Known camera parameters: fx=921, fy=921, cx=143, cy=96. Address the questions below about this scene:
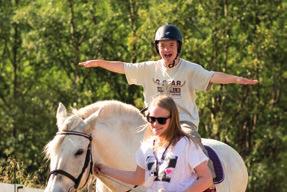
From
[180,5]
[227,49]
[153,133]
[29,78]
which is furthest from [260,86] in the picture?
[153,133]

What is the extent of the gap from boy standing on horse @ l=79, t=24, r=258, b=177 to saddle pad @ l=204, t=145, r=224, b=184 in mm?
417

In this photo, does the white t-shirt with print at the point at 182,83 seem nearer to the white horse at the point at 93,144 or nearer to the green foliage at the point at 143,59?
the white horse at the point at 93,144

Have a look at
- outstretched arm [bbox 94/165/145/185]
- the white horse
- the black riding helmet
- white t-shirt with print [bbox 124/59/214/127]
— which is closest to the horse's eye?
the white horse

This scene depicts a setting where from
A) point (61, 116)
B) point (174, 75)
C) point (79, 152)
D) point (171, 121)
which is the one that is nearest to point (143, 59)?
point (174, 75)

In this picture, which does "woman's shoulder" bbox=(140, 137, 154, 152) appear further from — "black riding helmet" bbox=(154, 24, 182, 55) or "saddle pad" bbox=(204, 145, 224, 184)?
"saddle pad" bbox=(204, 145, 224, 184)

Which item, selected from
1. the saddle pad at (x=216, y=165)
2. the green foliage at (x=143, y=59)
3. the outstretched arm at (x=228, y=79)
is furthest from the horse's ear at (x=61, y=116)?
the green foliage at (x=143, y=59)

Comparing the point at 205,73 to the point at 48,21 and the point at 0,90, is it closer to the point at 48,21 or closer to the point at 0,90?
the point at 48,21

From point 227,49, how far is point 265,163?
4011 mm

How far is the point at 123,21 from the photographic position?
109ft

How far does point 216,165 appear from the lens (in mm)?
8953

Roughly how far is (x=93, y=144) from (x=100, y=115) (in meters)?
0.30

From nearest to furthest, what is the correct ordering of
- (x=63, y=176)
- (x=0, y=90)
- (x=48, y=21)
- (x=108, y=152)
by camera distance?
(x=63, y=176) < (x=108, y=152) < (x=48, y=21) < (x=0, y=90)

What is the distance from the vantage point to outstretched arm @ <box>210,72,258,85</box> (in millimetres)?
8195

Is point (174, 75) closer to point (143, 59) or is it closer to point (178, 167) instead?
point (178, 167)
